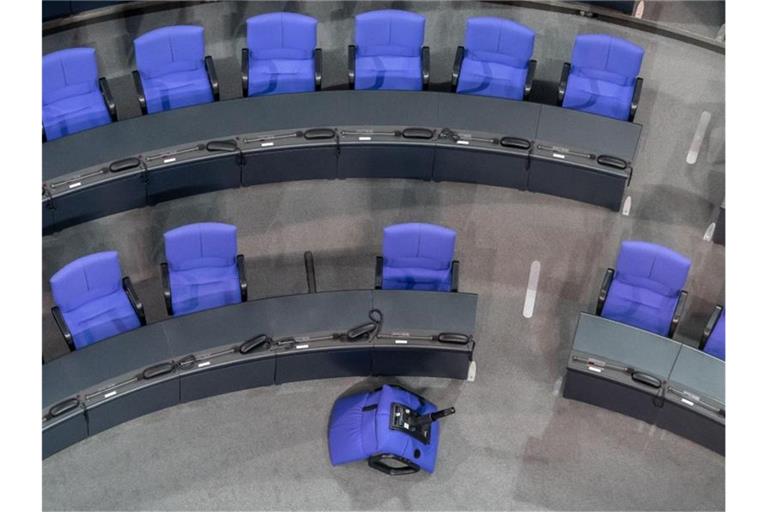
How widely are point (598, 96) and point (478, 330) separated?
98.0 inches

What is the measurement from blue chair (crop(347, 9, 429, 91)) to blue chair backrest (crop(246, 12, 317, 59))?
0.42 metres

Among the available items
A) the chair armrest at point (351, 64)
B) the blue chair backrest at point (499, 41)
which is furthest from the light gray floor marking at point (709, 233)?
the chair armrest at point (351, 64)

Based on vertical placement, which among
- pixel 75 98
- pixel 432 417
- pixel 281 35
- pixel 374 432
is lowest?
pixel 374 432

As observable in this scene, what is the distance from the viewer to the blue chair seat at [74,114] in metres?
8.92

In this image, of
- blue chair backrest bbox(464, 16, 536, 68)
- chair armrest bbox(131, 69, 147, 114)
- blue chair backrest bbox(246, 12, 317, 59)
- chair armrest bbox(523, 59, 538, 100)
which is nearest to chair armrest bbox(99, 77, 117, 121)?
chair armrest bbox(131, 69, 147, 114)

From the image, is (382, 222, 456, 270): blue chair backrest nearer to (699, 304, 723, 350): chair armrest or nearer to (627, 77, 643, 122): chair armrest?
(699, 304, 723, 350): chair armrest

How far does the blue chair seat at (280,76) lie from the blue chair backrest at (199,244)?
5.84 feet

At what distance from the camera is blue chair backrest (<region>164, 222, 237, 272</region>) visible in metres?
8.05

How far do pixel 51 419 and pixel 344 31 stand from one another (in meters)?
5.03

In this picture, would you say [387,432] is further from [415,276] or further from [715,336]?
[715,336]

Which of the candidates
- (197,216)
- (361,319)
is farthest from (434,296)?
(197,216)

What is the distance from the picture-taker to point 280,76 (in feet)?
30.7

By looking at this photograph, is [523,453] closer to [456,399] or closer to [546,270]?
[456,399]

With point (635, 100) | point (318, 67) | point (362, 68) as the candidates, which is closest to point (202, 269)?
point (318, 67)
